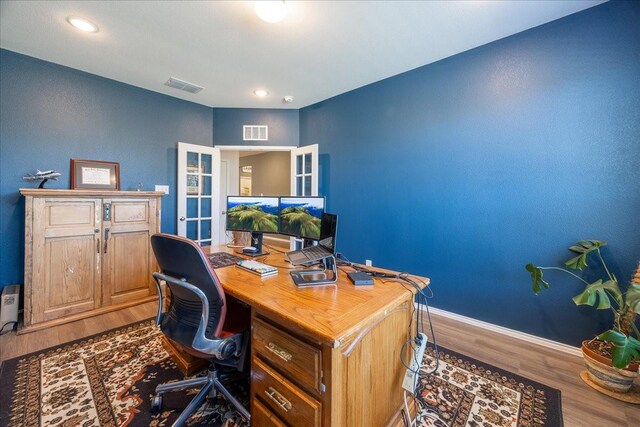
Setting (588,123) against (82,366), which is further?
(588,123)

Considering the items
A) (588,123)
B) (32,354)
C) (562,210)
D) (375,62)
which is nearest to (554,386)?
(562,210)

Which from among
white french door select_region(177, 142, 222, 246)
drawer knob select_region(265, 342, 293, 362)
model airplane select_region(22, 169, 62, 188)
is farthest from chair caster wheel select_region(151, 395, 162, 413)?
white french door select_region(177, 142, 222, 246)

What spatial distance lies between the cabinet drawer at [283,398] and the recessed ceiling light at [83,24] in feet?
9.89

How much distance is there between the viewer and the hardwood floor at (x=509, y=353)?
154 cm

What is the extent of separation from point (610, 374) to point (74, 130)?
17.4 ft

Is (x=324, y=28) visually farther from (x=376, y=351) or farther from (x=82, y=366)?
(x=82, y=366)

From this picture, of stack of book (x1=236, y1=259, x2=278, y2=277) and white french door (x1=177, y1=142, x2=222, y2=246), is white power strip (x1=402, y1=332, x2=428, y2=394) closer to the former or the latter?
stack of book (x1=236, y1=259, x2=278, y2=277)

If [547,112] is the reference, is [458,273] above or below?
below

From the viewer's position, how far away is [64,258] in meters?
2.51

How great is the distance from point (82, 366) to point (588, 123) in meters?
4.32

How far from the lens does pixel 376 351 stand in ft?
3.77

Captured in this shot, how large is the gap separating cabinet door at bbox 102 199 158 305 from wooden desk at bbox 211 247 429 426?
7.17 feet

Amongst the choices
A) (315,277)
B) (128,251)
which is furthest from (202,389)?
(128,251)

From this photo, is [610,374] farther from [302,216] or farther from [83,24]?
[83,24]
